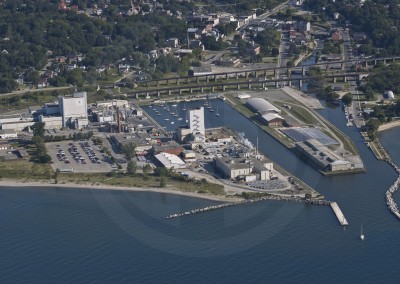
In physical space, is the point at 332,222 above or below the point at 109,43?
below

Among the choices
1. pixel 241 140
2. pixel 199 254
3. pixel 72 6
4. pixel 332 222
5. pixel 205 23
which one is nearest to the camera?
pixel 199 254

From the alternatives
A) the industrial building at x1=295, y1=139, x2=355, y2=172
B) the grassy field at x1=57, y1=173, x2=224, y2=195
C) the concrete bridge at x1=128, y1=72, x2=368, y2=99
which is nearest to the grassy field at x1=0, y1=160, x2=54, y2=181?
the grassy field at x1=57, y1=173, x2=224, y2=195

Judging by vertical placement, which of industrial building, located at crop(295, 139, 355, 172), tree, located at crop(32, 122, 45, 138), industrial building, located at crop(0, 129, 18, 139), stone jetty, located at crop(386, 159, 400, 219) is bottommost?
stone jetty, located at crop(386, 159, 400, 219)

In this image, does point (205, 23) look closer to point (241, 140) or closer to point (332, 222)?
point (241, 140)

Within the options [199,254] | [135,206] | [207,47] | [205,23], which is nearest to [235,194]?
[135,206]

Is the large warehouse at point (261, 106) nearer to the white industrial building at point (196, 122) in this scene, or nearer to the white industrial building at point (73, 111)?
the white industrial building at point (196, 122)

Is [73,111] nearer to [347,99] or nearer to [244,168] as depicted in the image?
[244,168]

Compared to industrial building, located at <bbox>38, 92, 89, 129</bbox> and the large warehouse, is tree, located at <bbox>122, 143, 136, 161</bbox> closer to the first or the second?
industrial building, located at <bbox>38, 92, 89, 129</bbox>
